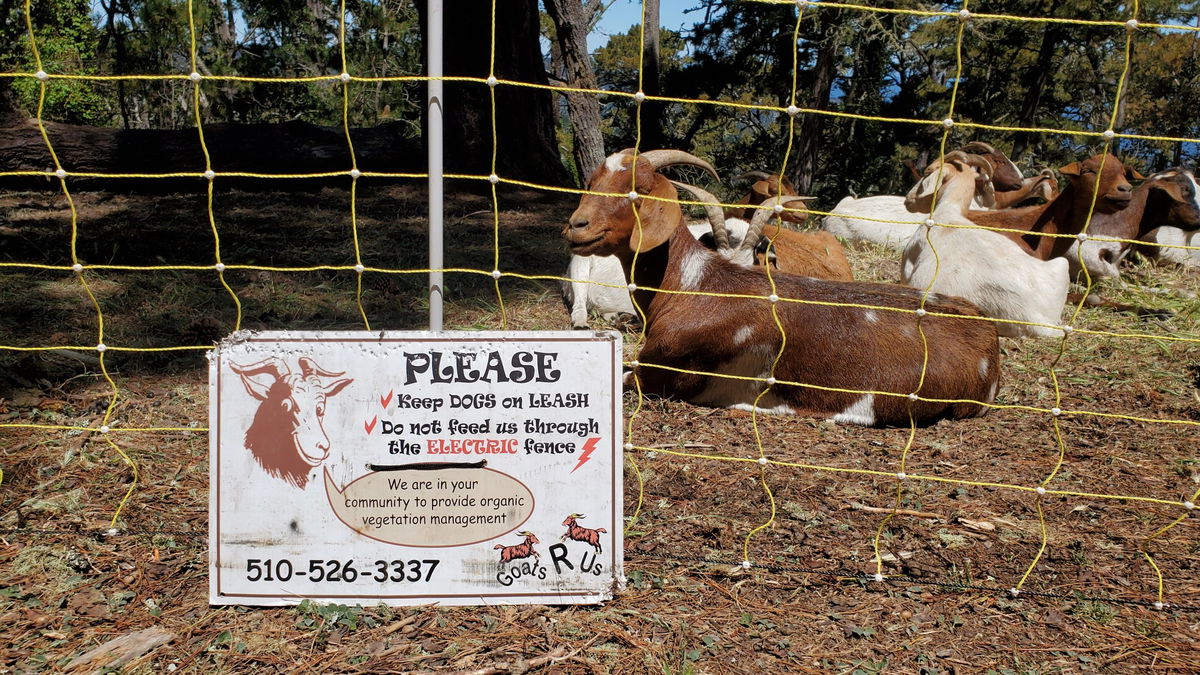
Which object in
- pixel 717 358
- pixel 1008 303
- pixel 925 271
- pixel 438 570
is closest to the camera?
pixel 438 570

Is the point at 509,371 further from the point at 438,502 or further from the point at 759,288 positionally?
the point at 759,288

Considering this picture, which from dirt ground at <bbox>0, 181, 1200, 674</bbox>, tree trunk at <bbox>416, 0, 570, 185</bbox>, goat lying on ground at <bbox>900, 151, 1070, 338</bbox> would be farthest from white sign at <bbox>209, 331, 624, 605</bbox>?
tree trunk at <bbox>416, 0, 570, 185</bbox>

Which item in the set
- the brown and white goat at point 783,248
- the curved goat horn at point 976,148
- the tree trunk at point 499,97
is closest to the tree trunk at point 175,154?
the tree trunk at point 499,97

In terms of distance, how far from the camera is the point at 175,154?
8.45 m

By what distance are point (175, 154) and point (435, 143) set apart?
6514 millimetres

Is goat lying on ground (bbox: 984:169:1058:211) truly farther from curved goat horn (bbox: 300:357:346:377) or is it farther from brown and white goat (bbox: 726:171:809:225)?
curved goat horn (bbox: 300:357:346:377)

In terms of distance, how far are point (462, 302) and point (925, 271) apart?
3307 mm

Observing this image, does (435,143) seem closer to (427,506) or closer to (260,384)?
(260,384)

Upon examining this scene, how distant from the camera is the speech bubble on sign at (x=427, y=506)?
2818 millimetres

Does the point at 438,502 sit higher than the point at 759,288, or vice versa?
the point at 759,288

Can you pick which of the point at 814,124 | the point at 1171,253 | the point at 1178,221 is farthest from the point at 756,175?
the point at 814,124

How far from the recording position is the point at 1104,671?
266 centimetres

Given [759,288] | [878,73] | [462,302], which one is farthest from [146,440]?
[878,73]

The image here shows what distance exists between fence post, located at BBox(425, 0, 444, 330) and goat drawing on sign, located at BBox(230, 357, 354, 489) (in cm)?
49
